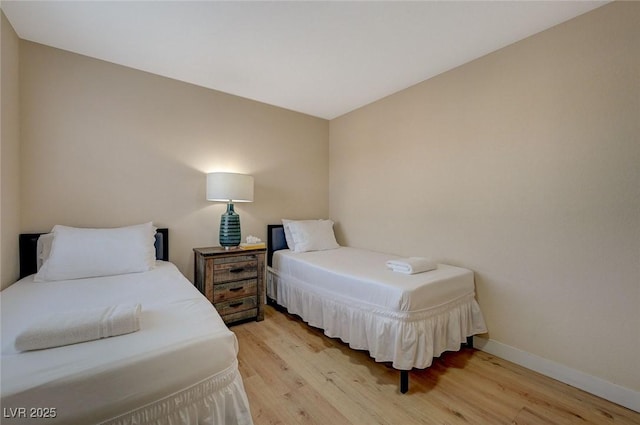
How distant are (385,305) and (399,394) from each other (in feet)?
1.79

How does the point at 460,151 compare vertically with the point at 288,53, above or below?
below

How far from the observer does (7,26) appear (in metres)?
1.81

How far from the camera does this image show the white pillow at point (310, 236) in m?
3.13

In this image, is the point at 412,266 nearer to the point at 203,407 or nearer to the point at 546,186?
the point at 546,186

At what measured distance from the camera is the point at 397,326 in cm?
177

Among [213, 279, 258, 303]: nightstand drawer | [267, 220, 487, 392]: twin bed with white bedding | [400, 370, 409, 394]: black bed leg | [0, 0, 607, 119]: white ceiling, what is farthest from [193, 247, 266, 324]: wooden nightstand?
[0, 0, 607, 119]: white ceiling

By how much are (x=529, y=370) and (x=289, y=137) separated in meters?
3.32

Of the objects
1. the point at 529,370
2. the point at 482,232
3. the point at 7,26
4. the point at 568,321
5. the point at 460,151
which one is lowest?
the point at 529,370

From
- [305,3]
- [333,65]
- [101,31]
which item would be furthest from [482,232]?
[101,31]

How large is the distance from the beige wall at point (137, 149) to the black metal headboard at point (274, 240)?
99 millimetres

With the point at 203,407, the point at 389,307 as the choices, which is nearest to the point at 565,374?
the point at 389,307

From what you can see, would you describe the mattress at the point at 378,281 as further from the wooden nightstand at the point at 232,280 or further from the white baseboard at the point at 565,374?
the white baseboard at the point at 565,374

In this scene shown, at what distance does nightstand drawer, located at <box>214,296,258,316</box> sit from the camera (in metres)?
2.53

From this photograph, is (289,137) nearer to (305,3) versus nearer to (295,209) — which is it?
(295,209)
